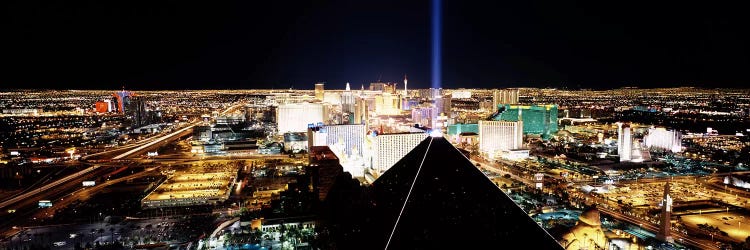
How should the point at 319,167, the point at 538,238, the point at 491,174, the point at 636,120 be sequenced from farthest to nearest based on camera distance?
the point at 636,120, the point at 491,174, the point at 319,167, the point at 538,238

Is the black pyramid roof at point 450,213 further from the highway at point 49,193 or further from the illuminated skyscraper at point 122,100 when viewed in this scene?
the illuminated skyscraper at point 122,100

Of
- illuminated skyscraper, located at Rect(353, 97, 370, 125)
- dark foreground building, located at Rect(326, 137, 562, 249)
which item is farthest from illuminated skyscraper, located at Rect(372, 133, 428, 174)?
dark foreground building, located at Rect(326, 137, 562, 249)

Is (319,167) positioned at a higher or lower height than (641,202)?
higher

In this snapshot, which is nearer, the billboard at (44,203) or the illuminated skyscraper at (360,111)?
the billboard at (44,203)

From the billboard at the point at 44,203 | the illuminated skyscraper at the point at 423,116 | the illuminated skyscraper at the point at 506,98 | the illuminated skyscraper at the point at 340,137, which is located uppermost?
the illuminated skyscraper at the point at 506,98

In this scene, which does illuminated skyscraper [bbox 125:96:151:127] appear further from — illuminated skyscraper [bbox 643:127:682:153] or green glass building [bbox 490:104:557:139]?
illuminated skyscraper [bbox 643:127:682:153]

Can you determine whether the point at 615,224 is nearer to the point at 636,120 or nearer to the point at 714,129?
the point at 714,129

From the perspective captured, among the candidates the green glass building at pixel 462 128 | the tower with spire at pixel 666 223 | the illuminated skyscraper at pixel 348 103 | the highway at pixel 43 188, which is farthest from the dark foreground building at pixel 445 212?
the illuminated skyscraper at pixel 348 103

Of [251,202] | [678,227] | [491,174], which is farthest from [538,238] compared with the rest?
[491,174]
